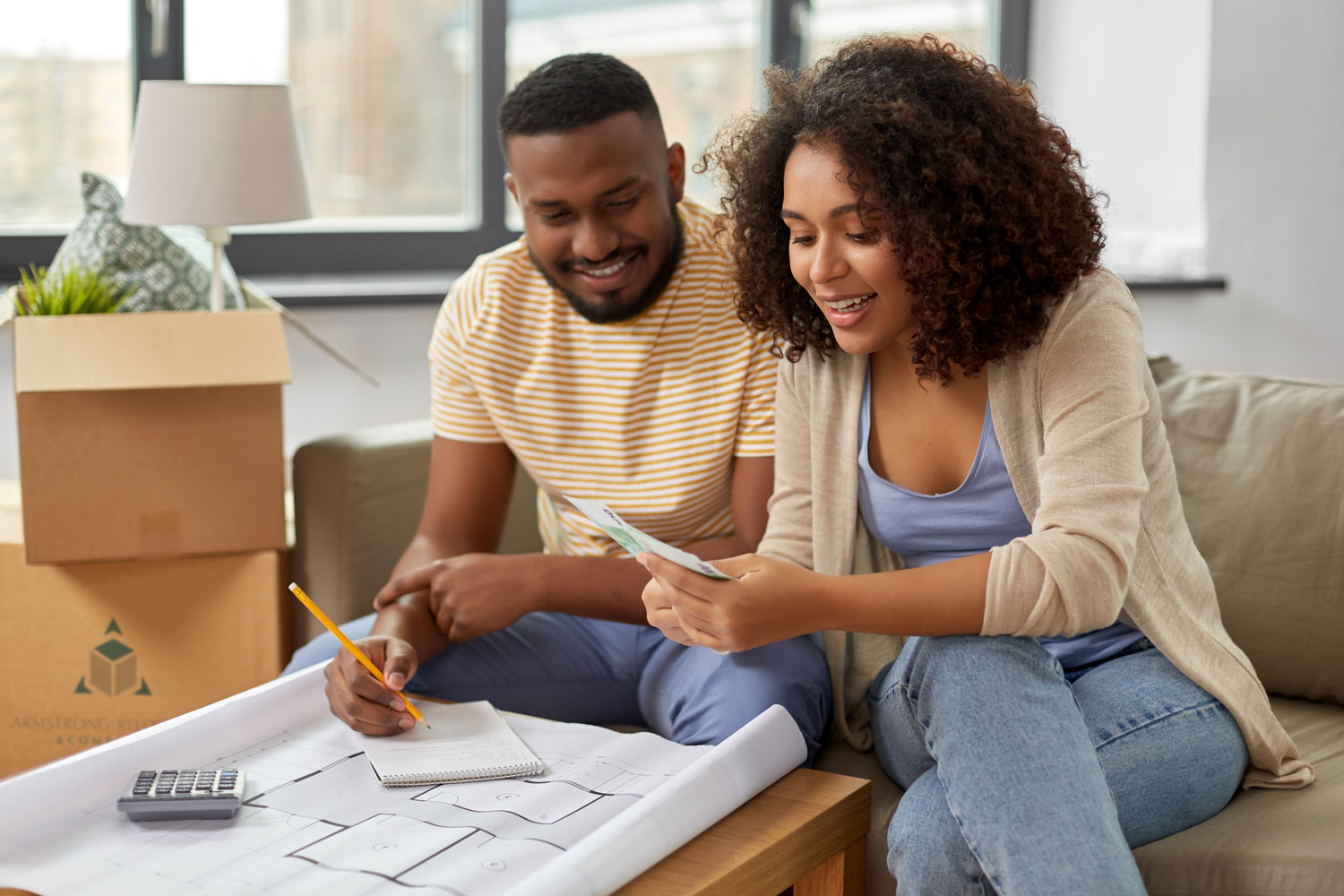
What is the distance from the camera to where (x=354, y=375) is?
2.47m

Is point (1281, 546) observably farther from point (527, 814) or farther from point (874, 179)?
point (527, 814)

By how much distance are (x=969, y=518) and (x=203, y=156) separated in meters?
1.14

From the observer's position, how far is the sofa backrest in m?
1.48

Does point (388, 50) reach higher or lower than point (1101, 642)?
higher

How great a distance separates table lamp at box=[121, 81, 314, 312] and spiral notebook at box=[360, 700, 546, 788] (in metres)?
0.82

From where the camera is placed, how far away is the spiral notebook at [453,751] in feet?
3.59

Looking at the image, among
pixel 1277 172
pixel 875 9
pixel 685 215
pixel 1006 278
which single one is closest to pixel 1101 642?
pixel 1006 278

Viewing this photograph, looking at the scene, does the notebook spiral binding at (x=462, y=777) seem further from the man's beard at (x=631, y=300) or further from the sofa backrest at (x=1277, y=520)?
the sofa backrest at (x=1277, y=520)

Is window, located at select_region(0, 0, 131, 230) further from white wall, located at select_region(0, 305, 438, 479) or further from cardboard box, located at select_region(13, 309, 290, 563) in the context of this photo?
cardboard box, located at select_region(13, 309, 290, 563)

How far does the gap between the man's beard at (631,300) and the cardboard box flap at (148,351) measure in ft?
1.21

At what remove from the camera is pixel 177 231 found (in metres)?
1.92

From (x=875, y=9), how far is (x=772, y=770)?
2.79 m

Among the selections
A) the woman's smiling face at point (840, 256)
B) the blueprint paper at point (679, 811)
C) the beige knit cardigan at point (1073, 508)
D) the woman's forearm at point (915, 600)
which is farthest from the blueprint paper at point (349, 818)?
the woman's smiling face at point (840, 256)

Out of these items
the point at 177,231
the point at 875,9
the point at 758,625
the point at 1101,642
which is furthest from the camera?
the point at 875,9
